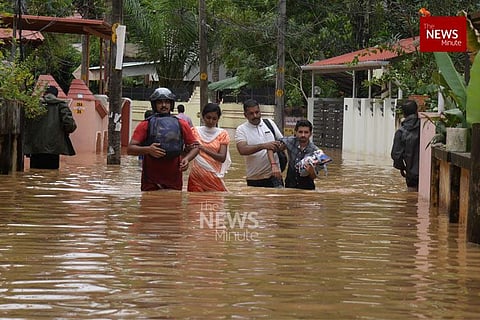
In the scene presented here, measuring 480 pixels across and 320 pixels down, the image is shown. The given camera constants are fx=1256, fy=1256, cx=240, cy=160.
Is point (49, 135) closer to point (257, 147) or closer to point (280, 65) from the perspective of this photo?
point (257, 147)

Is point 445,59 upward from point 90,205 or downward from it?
upward

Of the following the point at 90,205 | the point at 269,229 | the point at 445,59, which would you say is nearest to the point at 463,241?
the point at 269,229

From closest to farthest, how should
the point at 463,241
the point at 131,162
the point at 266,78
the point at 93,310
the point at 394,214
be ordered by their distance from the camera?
the point at 93,310
the point at 463,241
the point at 394,214
the point at 131,162
the point at 266,78

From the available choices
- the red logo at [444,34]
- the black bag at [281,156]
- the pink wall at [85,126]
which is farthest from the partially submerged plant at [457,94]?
the pink wall at [85,126]

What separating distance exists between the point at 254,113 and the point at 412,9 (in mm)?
22521

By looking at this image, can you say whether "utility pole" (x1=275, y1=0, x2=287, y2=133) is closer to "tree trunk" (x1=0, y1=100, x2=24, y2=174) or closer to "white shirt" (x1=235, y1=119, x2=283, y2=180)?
"tree trunk" (x1=0, y1=100, x2=24, y2=174)

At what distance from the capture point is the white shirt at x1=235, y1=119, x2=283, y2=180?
1464 cm

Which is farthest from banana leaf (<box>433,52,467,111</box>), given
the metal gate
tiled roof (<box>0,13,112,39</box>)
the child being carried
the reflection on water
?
the metal gate

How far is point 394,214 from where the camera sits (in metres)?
12.8

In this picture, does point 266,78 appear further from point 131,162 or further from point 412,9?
point 131,162

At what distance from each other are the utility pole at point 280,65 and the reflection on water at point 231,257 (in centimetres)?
2592

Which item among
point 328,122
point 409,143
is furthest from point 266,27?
point 409,143

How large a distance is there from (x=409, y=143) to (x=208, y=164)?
3322mm

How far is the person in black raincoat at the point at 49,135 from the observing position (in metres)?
21.0
